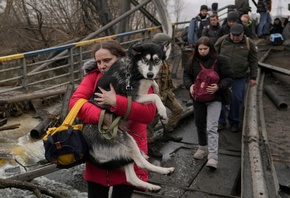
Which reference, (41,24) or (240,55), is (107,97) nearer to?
(240,55)

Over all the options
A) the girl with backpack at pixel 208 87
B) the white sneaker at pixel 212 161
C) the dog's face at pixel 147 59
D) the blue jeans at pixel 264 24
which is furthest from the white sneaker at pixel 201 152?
the blue jeans at pixel 264 24

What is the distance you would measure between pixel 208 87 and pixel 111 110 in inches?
110

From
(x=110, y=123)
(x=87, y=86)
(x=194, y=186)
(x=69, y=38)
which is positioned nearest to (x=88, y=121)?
(x=110, y=123)

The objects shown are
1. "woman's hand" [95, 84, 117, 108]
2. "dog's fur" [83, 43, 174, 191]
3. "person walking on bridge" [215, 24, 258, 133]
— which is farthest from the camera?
"person walking on bridge" [215, 24, 258, 133]

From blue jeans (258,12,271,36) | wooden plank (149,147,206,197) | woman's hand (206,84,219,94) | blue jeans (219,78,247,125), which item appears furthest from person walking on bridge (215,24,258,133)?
blue jeans (258,12,271,36)

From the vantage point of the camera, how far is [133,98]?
2717mm

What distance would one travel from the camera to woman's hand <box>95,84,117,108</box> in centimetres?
264

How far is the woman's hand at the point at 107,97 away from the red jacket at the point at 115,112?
3 cm

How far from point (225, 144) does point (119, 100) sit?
412 centimetres

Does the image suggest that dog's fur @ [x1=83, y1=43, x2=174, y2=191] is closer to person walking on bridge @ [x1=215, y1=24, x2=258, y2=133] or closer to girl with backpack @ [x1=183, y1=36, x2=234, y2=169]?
girl with backpack @ [x1=183, y1=36, x2=234, y2=169]

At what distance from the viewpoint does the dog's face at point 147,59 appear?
2751 millimetres

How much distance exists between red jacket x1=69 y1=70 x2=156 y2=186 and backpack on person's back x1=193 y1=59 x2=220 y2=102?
8.36ft

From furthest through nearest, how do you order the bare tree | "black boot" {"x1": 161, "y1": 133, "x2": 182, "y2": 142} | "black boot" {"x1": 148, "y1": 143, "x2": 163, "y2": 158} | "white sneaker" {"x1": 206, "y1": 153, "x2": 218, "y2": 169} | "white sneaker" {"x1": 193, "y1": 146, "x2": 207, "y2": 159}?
the bare tree, "black boot" {"x1": 161, "y1": 133, "x2": 182, "y2": 142}, "black boot" {"x1": 148, "y1": 143, "x2": 163, "y2": 158}, "white sneaker" {"x1": 193, "y1": 146, "x2": 207, "y2": 159}, "white sneaker" {"x1": 206, "y1": 153, "x2": 218, "y2": 169}

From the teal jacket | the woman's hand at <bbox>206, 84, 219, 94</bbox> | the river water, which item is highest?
the teal jacket
